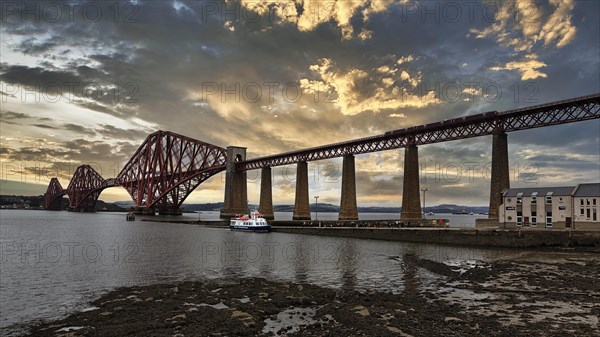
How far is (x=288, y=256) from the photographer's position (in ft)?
135

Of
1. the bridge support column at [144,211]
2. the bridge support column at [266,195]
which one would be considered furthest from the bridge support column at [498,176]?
the bridge support column at [144,211]

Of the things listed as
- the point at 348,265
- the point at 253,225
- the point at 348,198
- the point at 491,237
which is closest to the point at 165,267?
the point at 348,265

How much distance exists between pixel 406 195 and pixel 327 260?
130 feet

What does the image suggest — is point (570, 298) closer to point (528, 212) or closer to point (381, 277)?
point (381, 277)

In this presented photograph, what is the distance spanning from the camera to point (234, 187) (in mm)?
132375

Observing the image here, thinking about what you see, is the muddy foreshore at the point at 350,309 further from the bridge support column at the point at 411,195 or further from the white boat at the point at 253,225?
the white boat at the point at 253,225

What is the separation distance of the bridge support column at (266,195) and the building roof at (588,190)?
75985mm

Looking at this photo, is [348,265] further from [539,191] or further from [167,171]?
[167,171]

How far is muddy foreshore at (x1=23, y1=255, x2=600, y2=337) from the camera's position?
15625 mm

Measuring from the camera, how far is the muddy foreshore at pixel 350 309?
51.3ft

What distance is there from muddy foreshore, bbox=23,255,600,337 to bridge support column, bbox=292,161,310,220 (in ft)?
236

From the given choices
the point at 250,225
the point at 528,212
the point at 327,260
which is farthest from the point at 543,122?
the point at 250,225

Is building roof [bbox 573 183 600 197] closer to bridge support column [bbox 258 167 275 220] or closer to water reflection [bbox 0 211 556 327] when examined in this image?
water reflection [bbox 0 211 556 327]

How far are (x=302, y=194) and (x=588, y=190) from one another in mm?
60954
